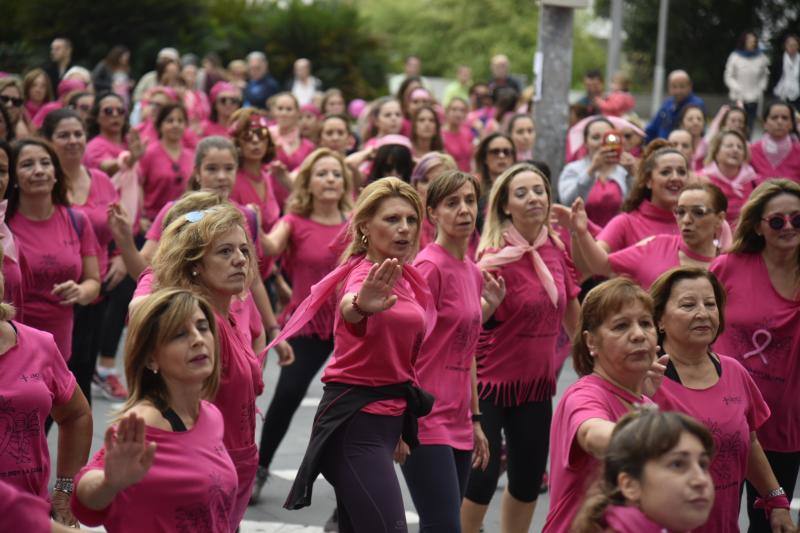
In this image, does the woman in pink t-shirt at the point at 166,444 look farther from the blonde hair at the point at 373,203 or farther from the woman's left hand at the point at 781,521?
the woman's left hand at the point at 781,521

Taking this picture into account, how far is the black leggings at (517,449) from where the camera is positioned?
6.44 m

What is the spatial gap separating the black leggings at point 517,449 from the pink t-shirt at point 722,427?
5.30 feet

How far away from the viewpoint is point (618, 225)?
742cm

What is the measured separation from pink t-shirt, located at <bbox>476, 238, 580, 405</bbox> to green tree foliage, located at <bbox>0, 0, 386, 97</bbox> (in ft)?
64.7

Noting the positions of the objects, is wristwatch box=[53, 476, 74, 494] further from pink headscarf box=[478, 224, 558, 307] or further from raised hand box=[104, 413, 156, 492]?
pink headscarf box=[478, 224, 558, 307]

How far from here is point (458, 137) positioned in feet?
45.5

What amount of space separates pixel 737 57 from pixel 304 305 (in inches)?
691

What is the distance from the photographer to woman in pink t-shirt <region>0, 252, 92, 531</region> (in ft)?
14.3

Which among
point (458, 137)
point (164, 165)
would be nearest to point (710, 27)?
point (458, 137)

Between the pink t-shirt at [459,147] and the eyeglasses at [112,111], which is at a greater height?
→ the eyeglasses at [112,111]

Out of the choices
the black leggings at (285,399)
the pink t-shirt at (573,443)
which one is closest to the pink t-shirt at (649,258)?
the black leggings at (285,399)

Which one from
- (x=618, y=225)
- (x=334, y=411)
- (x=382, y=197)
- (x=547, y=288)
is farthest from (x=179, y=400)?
(x=618, y=225)

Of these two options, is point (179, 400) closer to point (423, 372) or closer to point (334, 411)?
point (334, 411)

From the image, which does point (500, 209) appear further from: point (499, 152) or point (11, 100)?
point (11, 100)
